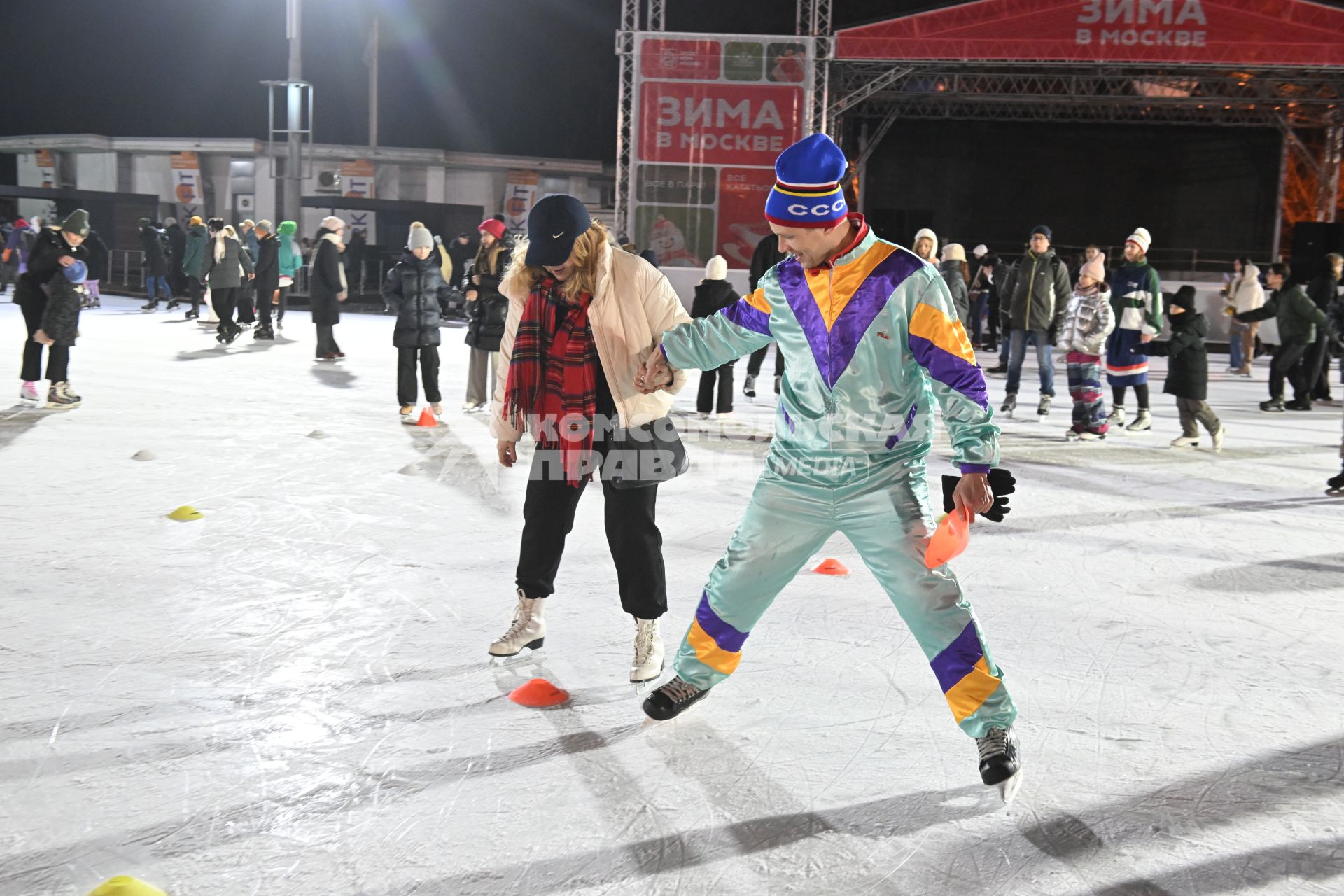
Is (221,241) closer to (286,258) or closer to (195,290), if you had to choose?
(286,258)

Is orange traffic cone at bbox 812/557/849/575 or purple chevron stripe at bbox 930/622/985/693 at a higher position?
purple chevron stripe at bbox 930/622/985/693

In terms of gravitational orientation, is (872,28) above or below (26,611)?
above

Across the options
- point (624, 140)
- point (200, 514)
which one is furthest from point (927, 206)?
point (200, 514)

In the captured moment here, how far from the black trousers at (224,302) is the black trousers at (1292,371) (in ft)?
35.1

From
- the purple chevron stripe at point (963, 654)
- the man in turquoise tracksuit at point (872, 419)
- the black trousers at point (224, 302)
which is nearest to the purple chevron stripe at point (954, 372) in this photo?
the man in turquoise tracksuit at point (872, 419)

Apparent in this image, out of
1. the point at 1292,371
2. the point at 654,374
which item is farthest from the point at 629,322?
the point at 1292,371

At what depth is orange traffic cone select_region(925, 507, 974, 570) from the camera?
2590 millimetres

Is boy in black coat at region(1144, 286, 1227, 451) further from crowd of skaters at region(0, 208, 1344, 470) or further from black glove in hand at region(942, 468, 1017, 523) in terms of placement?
black glove in hand at region(942, 468, 1017, 523)

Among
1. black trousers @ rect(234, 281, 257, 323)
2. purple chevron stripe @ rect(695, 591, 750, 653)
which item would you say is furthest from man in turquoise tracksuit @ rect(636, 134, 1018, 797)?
black trousers @ rect(234, 281, 257, 323)

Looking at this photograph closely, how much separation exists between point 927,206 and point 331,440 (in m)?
16.9

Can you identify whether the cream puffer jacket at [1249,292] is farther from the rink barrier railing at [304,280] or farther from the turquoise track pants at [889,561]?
the rink barrier railing at [304,280]

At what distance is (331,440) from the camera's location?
739cm

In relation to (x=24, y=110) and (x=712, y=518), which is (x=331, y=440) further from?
(x=24, y=110)

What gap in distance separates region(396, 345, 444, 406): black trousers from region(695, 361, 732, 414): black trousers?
6.56 ft
